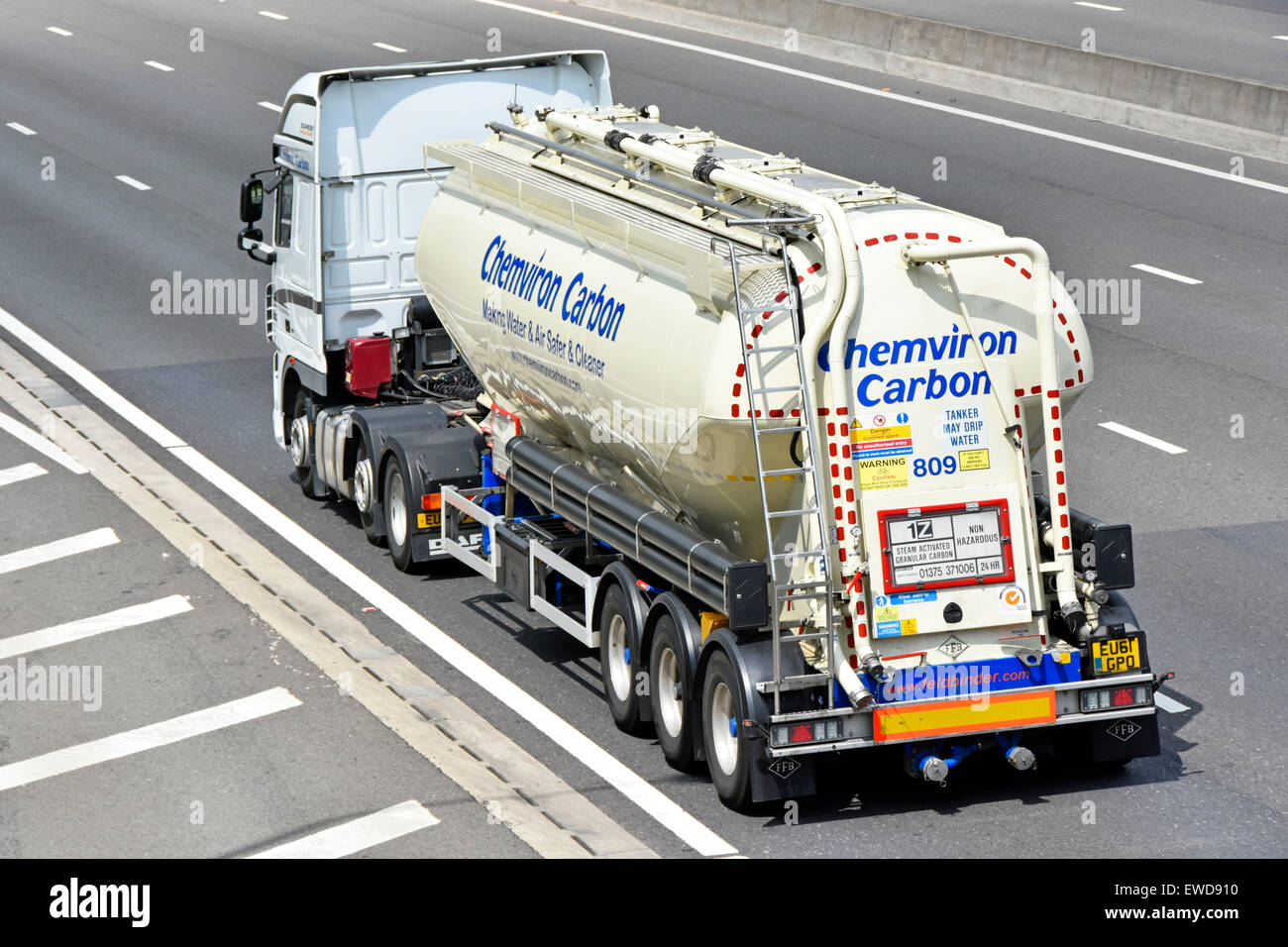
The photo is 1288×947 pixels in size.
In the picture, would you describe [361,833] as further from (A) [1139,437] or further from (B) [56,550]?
(A) [1139,437]

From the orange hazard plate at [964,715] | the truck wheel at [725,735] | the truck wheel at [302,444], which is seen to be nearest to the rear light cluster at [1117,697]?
the orange hazard plate at [964,715]

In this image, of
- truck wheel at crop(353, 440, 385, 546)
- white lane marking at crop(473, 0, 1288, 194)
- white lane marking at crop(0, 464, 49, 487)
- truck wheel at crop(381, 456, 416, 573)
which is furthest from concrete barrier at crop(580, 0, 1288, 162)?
white lane marking at crop(0, 464, 49, 487)

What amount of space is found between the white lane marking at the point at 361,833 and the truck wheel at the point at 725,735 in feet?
5.50

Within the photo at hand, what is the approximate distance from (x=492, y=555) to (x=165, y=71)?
26342 mm

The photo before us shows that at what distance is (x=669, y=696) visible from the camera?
1195cm

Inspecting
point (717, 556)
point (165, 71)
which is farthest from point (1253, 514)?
point (165, 71)

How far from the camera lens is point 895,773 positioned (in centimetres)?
1176

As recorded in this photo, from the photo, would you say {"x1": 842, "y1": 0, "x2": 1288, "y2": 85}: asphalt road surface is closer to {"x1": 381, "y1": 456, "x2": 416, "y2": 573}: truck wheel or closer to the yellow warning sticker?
{"x1": 381, "y1": 456, "x2": 416, "y2": 573}: truck wheel

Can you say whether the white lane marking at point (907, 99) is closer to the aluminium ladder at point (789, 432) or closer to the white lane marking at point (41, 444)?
the white lane marking at point (41, 444)

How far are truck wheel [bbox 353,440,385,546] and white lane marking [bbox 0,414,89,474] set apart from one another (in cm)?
323

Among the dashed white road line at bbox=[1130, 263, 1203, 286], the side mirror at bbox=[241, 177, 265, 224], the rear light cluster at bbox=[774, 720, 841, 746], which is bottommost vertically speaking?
the rear light cluster at bbox=[774, 720, 841, 746]

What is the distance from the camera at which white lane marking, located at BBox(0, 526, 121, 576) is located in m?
16.1

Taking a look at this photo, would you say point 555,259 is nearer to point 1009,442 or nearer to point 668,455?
point 668,455

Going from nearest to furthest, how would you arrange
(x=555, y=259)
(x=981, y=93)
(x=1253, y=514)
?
(x=555, y=259), (x=1253, y=514), (x=981, y=93)
